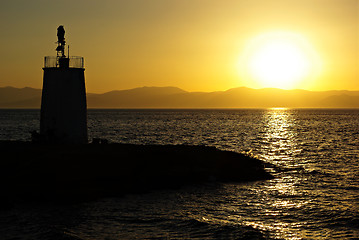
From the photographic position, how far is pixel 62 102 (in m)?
34.9

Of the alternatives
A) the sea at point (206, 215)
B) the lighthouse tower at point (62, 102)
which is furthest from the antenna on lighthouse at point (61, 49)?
the sea at point (206, 215)

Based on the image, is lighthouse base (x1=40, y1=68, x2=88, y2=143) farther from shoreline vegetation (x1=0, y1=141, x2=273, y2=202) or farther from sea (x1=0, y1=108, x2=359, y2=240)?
sea (x1=0, y1=108, x2=359, y2=240)

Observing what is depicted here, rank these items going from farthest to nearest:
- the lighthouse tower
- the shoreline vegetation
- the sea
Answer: the lighthouse tower
the shoreline vegetation
the sea

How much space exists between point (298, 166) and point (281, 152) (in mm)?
14188

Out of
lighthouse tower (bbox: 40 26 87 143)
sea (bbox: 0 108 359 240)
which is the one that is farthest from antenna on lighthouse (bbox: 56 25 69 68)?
sea (bbox: 0 108 359 240)

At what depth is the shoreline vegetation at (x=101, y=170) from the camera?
941 inches

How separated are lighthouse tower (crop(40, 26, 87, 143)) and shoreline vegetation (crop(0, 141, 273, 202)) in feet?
7.12

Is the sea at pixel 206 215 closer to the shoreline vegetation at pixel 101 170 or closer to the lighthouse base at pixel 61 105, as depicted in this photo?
the shoreline vegetation at pixel 101 170

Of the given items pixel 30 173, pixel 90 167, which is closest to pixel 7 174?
pixel 30 173

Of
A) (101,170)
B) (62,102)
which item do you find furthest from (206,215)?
(62,102)

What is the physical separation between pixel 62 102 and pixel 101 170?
10536 mm

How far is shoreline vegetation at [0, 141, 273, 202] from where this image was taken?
23.9m

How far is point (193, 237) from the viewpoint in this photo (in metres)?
18.0

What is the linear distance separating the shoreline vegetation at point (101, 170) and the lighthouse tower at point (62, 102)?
2172mm
